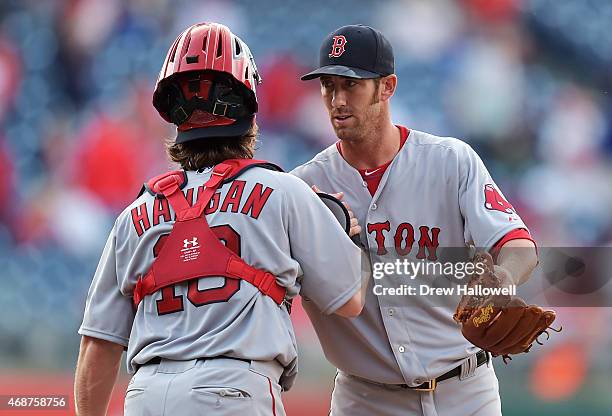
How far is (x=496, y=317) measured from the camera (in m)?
2.80

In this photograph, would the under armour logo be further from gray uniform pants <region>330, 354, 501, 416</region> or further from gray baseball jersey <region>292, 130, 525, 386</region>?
gray uniform pants <region>330, 354, 501, 416</region>

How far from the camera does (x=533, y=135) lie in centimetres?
660

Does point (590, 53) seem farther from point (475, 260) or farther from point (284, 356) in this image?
point (284, 356)

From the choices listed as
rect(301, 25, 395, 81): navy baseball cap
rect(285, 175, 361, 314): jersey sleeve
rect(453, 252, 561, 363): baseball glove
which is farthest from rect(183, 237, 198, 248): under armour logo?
rect(301, 25, 395, 81): navy baseball cap

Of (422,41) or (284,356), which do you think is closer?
(284,356)

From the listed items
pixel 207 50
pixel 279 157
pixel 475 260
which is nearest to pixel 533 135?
pixel 279 157

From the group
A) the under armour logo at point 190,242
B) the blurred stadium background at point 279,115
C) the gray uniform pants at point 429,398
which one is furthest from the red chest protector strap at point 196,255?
the blurred stadium background at point 279,115

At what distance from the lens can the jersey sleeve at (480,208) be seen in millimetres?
3074

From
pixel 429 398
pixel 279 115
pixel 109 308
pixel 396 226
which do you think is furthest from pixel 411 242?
pixel 279 115

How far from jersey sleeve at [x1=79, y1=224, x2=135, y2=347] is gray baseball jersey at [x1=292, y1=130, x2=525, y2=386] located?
0.82 metres

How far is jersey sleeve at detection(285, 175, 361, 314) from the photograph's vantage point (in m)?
2.51

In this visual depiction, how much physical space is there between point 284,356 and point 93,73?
15.9ft

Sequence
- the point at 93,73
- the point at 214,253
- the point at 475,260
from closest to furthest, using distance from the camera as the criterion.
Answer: the point at 214,253, the point at 475,260, the point at 93,73

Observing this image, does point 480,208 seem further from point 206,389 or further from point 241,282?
point 206,389
